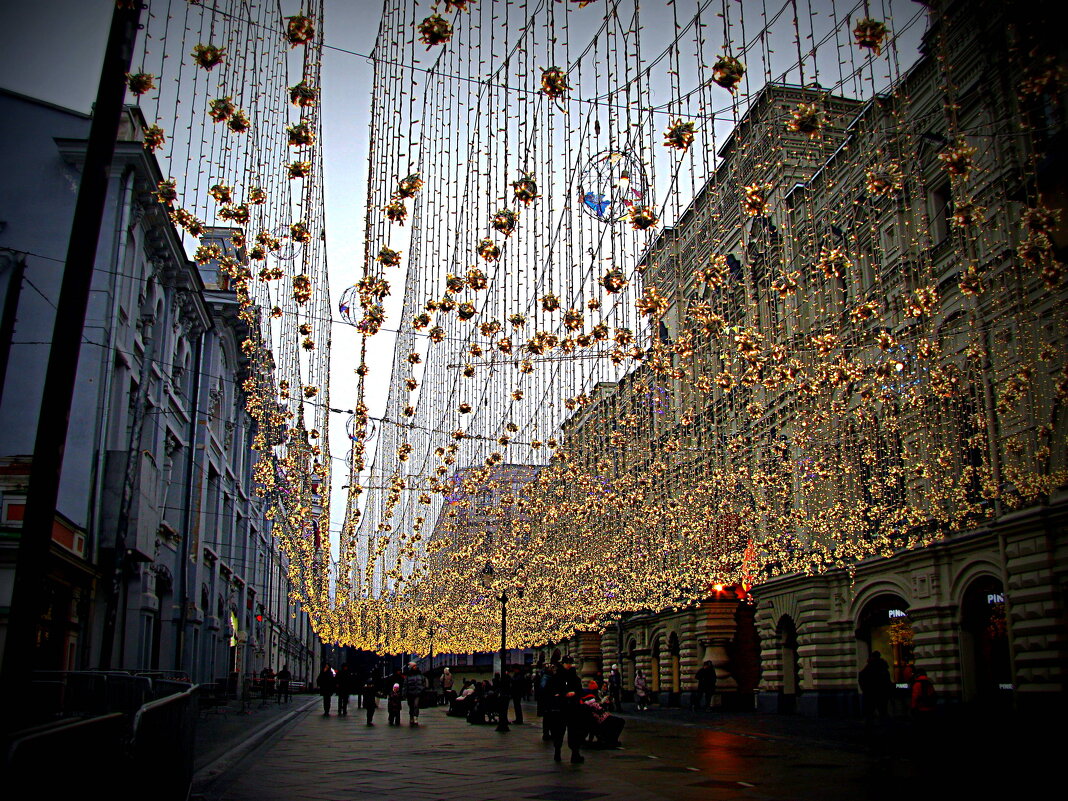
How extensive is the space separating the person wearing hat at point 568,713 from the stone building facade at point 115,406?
7430 millimetres

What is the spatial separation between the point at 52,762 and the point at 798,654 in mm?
31897

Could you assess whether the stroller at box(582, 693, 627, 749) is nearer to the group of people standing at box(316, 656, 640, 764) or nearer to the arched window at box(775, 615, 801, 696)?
the group of people standing at box(316, 656, 640, 764)

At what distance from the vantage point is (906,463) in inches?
1028

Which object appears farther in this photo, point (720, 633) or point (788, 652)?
point (720, 633)

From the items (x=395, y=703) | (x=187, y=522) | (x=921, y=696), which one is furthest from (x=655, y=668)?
(x=921, y=696)

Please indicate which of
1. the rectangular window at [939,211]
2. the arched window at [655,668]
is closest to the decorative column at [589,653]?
the arched window at [655,668]

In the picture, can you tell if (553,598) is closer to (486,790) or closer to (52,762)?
(486,790)

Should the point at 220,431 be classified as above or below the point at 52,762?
above

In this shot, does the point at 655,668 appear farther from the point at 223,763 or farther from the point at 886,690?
the point at 223,763

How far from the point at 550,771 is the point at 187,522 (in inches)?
787

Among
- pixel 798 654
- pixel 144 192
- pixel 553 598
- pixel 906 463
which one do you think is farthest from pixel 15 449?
pixel 553 598

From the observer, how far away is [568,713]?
55.0 feet

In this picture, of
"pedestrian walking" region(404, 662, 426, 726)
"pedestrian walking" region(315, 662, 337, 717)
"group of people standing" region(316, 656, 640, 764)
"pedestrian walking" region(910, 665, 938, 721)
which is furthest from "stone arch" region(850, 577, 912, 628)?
"pedestrian walking" region(315, 662, 337, 717)

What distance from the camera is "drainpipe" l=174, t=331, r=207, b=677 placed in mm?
31312
